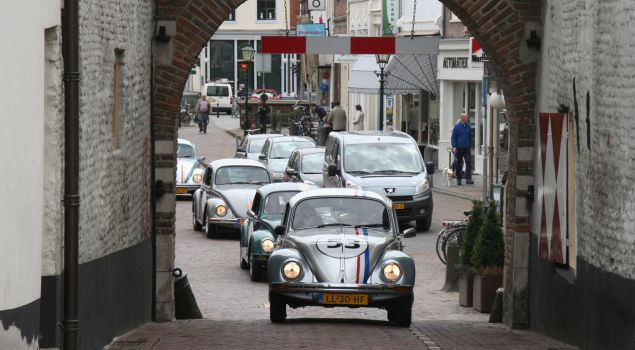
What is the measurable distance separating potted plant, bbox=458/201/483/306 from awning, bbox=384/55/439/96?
24.9 meters

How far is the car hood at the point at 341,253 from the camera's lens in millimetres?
15305

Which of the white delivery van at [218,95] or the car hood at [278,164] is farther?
the white delivery van at [218,95]

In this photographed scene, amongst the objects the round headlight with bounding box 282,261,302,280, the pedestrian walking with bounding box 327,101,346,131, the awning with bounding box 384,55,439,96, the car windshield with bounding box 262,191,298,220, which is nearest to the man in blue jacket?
the awning with bounding box 384,55,439,96

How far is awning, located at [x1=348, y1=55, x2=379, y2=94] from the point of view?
49188 mm

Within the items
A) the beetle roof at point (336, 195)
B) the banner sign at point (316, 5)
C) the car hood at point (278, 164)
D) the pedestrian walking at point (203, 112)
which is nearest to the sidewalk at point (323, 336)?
the beetle roof at point (336, 195)

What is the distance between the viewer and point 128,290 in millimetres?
14633

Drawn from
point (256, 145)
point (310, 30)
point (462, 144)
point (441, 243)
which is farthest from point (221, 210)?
point (310, 30)

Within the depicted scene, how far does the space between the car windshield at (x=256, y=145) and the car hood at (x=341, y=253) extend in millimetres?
22575

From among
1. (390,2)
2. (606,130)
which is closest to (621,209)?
(606,130)

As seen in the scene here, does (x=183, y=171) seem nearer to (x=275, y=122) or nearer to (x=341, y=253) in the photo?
(x=341, y=253)

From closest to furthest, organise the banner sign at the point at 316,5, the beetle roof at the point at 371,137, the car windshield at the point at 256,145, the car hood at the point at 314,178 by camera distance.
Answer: the beetle roof at the point at 371,137 → the car hood at the point at 314,178 → the car windshield at the point at 256,145 → the banner sign at the point at 316,5

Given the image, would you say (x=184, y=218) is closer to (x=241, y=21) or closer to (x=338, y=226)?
(x=338, y=226)

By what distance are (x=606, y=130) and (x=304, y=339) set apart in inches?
142

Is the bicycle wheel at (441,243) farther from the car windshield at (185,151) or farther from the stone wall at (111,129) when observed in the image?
the car windshield at (185,151)
